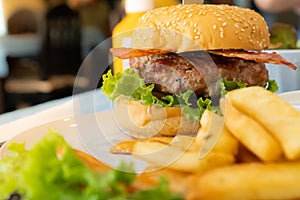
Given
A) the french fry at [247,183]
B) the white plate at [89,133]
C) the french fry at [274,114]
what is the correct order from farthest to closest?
the white plate at [89,133] → the french fry at [274,114] → the french fry at [247,183]

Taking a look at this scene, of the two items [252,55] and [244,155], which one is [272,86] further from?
[244,155]

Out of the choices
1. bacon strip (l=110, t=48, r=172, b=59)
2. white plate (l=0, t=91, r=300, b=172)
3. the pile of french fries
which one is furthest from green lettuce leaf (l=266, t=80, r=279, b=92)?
the pile of french fries

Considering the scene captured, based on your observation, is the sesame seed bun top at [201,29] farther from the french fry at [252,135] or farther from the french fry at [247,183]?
the french fry at [247,183]

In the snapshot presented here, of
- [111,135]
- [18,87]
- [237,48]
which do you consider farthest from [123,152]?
[18,87]

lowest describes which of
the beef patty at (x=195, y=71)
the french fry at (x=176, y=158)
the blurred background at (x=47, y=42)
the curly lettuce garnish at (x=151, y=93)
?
the blurred background at (x=47, y=42)

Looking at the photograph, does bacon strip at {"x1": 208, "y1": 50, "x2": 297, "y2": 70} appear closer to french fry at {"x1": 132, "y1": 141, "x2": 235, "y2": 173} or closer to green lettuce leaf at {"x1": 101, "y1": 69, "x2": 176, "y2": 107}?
green lettuce leaf at {"x1": 101, "y1": 69, "x2": 176, "y2": 107}

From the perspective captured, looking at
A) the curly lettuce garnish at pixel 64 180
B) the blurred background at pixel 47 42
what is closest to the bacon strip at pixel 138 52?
the curly lettuce garnish at pixel 64 180

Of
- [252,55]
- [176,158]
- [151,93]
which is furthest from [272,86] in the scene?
[176,158]
